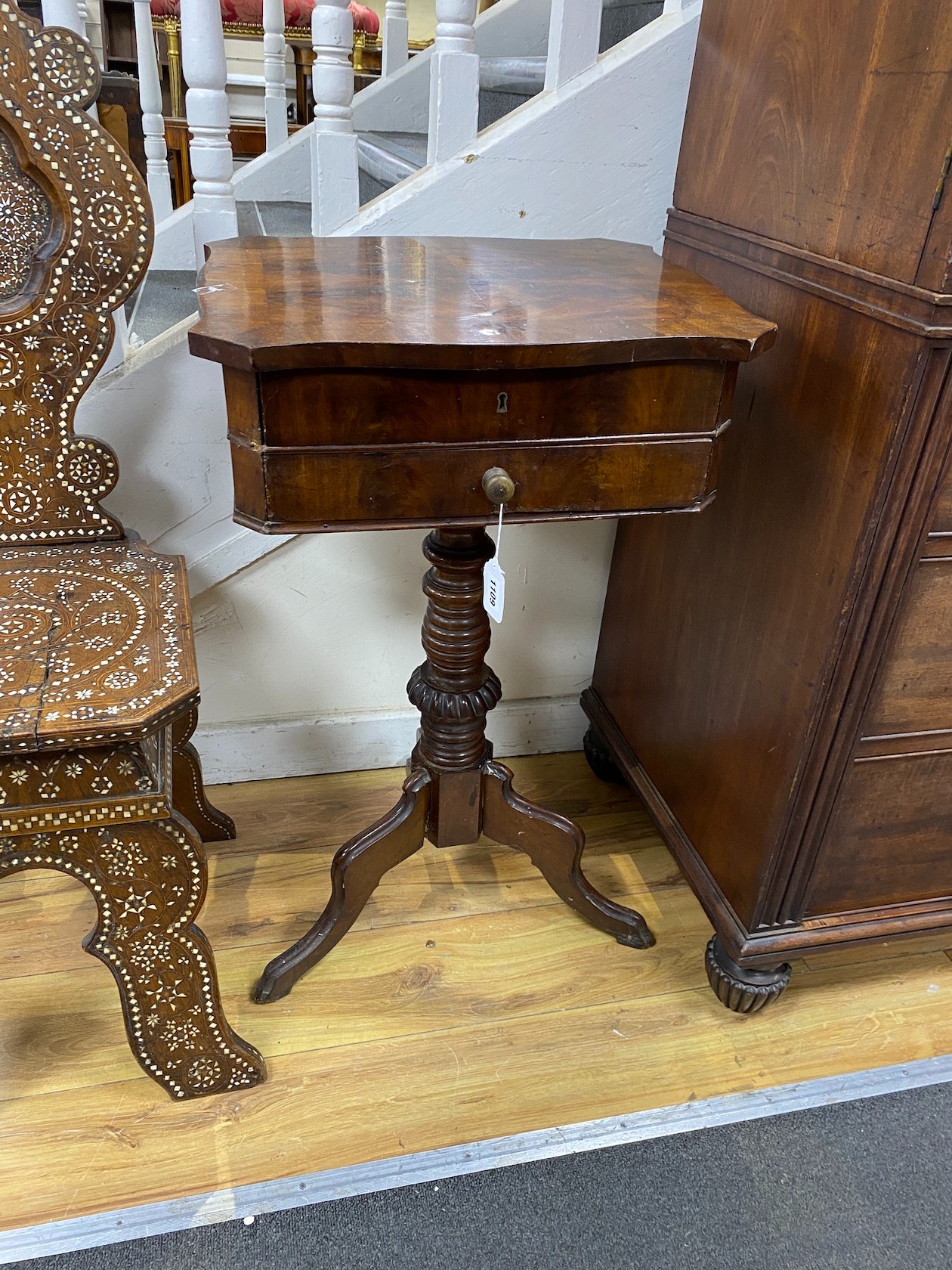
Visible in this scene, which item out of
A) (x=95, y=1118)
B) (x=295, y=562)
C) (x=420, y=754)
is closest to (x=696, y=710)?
(x=420, y=754)

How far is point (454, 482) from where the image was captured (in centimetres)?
80

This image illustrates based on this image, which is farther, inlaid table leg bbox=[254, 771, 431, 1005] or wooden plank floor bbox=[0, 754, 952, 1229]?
inlaid table leg bbox=[254, 771, 431, 1005]

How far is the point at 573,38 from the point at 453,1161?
1344 mm

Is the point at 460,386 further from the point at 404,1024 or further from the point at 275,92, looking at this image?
the point at 275,92

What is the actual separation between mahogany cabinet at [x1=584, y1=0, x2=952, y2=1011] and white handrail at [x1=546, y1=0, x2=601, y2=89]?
0.44 ft

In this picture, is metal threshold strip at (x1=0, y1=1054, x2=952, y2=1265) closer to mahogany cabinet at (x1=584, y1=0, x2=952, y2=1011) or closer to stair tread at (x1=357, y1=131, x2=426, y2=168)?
mahogany cabinet at (x1=584, y1=0, x2=952, y2=1011)

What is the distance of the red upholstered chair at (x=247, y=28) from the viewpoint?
127 inches

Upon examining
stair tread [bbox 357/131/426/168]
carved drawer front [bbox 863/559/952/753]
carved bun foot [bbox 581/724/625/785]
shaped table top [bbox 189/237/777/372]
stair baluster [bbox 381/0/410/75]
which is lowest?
carved bun foot [bbox 581/724/625/785]

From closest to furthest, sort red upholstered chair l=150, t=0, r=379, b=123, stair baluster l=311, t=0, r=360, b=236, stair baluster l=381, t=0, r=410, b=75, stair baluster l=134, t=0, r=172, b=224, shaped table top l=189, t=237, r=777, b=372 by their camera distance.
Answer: shaped table top l=189, t=237, r=777, b=372 → stair baluster l=311, t=0, r=360, b=236 → stair baluster l=134, t=0, r=172, b=224 → stair baluster l=381, t=0, r=410, b=75 → red upholstered chair l=150, t=0, r=379, b=123

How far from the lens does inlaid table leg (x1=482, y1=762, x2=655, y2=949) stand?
3.90 ft

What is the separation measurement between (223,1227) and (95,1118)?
207 millimetres

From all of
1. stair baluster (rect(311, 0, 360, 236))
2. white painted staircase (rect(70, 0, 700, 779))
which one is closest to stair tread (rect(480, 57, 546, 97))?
white painted staircase (rect(70, 0, 700, 779))

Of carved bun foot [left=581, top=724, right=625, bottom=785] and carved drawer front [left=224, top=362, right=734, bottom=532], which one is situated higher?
carved drawer front [left=224, top=362, right=734, bottom=532]

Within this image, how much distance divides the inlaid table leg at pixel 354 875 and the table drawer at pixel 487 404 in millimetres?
524
